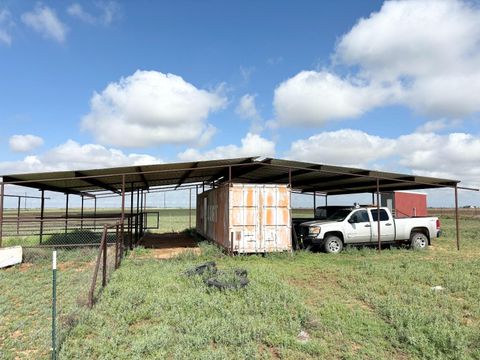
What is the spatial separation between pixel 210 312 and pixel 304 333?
1.67 meters

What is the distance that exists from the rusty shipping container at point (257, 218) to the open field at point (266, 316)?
3.28 metres

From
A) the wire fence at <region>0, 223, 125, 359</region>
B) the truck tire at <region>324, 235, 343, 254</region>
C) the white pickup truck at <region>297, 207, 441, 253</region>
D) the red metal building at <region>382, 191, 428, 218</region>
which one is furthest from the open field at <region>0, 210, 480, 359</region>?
the red metal building at <region>382, 191, 428, 218</region>

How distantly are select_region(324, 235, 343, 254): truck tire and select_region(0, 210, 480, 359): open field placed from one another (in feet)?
12.4

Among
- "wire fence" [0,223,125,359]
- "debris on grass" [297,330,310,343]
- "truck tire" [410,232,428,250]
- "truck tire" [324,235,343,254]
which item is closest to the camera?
"wire fence" [0,223,125,359]

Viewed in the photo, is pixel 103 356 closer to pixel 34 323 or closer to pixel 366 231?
pixel 34 323

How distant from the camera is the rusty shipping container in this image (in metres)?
13.7

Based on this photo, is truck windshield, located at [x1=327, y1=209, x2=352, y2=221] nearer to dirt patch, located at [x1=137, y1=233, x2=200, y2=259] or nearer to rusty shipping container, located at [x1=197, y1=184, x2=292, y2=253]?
rusty shipping container, located at [x1=197, y1=184, x2=292, y2=253]

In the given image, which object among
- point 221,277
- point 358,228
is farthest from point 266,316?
point 358,228

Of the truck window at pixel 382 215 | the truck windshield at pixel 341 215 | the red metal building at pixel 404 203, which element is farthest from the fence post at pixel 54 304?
the red metal building at pixel 404 203

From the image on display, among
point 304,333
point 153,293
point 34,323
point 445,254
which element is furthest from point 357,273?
point 34,323

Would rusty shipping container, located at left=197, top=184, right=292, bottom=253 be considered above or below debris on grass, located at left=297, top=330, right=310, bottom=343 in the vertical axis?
above

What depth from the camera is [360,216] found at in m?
15.1

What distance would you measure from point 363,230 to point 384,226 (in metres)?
0.98

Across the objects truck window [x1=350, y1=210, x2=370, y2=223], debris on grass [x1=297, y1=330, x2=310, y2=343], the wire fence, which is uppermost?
truck window [x1=350, y1=210, x2=370, y2=223]
